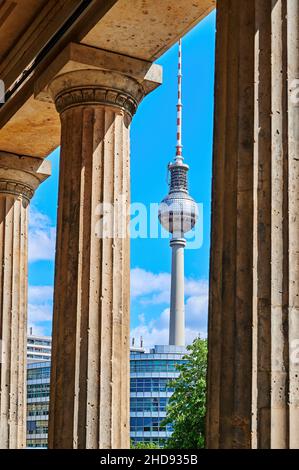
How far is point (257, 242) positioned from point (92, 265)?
61.3 feet

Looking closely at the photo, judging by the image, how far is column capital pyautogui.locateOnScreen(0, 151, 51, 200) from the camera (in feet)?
211

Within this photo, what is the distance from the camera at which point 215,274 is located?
95.0 feet

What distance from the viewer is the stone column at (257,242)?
2625 centimetres

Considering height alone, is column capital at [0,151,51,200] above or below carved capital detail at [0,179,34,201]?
above

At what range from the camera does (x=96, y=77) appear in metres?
46.9

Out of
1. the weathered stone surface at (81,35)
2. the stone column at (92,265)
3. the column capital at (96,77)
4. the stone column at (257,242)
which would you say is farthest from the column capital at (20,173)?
the stone column at (257,242)

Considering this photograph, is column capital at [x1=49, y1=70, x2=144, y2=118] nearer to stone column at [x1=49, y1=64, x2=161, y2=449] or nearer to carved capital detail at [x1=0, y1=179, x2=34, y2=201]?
stone column at [x1=49, y1=64, x2=161, y2=449]

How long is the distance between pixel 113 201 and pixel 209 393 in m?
19.5

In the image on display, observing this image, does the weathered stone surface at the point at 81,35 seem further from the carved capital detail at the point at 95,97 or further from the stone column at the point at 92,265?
the carved capital detail at the point at 95,97

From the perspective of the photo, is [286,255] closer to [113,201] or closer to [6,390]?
[113,201]

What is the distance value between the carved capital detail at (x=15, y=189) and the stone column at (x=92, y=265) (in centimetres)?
1681

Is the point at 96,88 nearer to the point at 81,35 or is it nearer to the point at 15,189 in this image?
the point at 81,35

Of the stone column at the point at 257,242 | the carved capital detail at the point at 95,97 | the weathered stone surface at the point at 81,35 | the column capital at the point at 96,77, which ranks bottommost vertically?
the stone column at the point at 257,242

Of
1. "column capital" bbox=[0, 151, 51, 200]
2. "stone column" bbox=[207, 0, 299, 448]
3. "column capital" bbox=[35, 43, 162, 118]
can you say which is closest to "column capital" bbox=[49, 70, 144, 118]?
"column capital" bbox=[35, 43, 162, 118]
